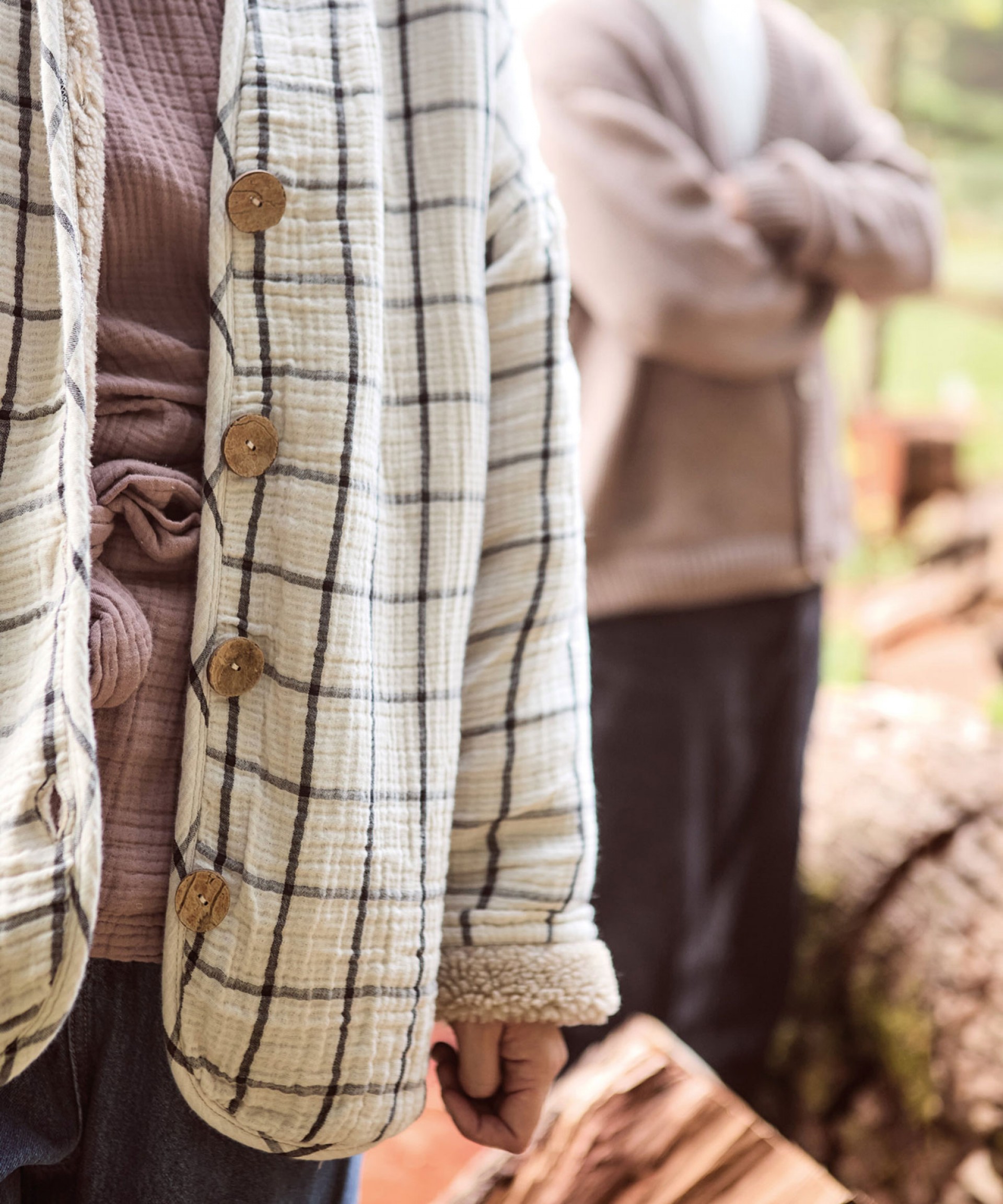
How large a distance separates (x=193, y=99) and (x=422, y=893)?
0.48 metres

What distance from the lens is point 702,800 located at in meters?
1.72

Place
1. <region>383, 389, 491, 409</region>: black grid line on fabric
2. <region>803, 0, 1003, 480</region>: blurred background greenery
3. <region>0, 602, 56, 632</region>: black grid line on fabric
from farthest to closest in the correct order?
<region>803, 0, 1003, 480</region>: blurred background greenery
<region>383, 389, 491, 409</region>: black grid line on fabric
<region>0, 602, 56, 632</region>: black grid line on fabric

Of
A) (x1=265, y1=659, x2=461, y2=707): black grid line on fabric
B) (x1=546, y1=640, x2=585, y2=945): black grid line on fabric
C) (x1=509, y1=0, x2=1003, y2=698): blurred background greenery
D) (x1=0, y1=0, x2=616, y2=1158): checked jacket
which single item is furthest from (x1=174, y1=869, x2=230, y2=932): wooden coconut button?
(x1=509, y1=0, x2=1003, y2=698): blurred background greenery

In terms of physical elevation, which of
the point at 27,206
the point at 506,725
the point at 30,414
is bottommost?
the point at 506,725

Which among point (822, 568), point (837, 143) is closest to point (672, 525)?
point (822, 568)

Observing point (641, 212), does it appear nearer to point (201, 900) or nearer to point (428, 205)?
point (428, 205)

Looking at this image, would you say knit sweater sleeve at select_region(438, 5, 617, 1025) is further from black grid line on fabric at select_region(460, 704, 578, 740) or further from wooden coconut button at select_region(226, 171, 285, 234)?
wooden coconut button at select_region(226, 171, 285, 234)

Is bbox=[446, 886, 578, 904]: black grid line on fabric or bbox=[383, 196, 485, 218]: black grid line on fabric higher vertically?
bbox=[383, 196, 485, 218]: black grid line on fabric

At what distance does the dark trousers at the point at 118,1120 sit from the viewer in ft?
2.12

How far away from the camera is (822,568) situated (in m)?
1.67

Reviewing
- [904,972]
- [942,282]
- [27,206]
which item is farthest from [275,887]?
[942,282]

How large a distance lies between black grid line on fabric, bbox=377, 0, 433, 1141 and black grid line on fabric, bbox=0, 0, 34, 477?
0.22 meters

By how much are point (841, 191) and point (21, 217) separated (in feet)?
4.15

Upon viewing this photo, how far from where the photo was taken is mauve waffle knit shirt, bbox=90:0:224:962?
63 centimetres
